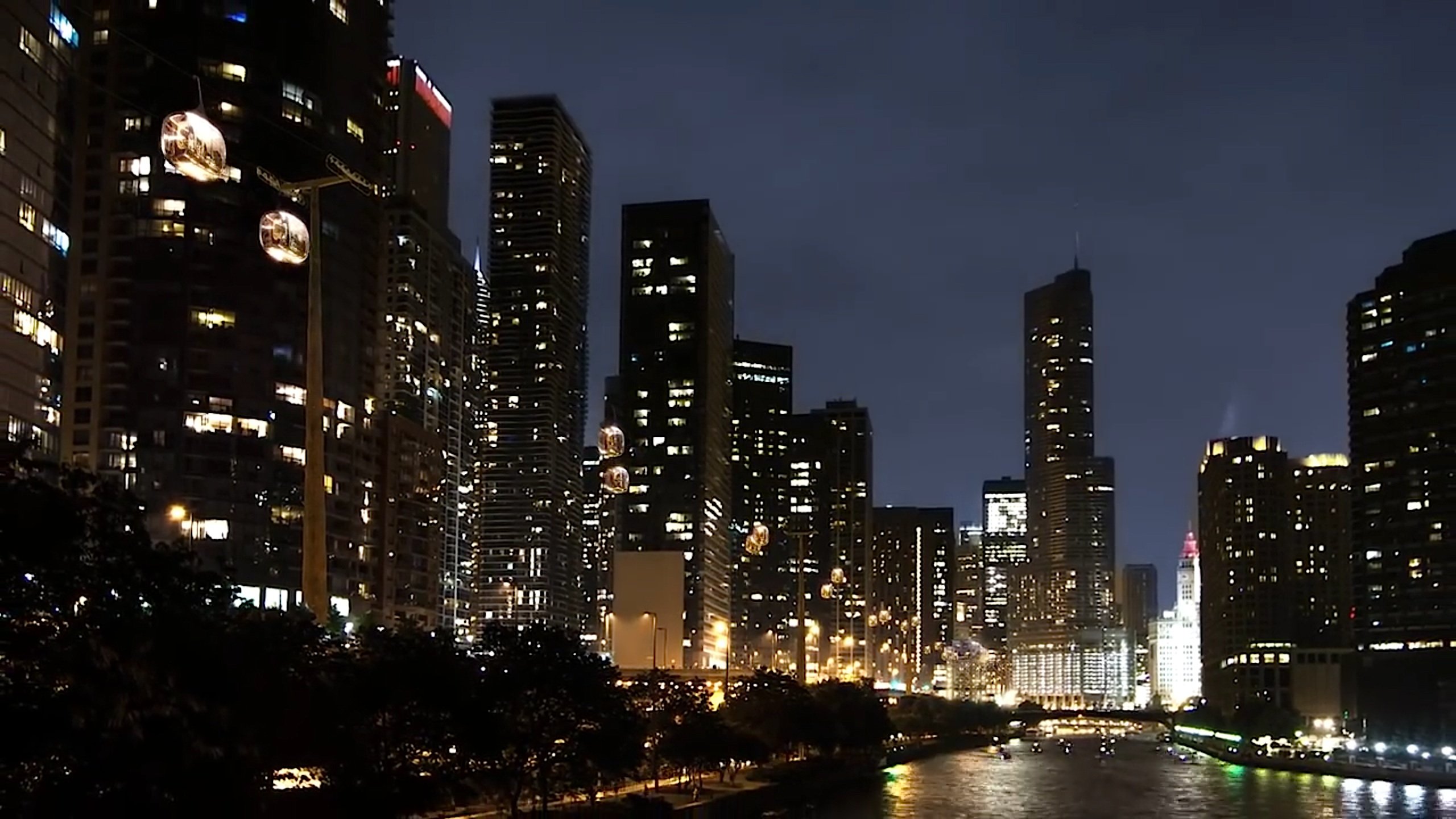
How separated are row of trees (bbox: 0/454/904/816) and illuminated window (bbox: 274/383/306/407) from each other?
94.8 metres

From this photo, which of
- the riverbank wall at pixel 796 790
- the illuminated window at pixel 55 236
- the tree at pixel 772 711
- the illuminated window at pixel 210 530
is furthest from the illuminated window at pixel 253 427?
the riverbank wall at pixel 796 790

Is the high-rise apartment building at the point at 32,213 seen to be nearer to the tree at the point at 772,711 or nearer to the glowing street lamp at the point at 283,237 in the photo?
the tree at the point at 772,711

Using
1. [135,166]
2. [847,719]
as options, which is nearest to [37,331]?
[135,166]

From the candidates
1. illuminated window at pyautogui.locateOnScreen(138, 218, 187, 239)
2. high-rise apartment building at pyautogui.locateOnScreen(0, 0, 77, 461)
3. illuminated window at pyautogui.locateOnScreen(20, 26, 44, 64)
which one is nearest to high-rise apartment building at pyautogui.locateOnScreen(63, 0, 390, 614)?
illuminated window at pyautogui.locateOnScreen(138, 218, 187, 239)

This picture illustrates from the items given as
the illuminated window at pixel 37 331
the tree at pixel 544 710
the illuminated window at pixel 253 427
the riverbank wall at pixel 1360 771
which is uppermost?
the illuminated window at pixel 37 331

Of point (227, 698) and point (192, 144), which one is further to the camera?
point (192, 144)

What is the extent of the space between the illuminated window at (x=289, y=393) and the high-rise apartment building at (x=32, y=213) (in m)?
→ 37.3

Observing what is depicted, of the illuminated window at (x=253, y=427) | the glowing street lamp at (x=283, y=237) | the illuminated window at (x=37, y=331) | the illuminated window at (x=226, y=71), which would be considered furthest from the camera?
the illuminated window at (x=253, y=427)

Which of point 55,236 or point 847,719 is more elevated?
point 55,236

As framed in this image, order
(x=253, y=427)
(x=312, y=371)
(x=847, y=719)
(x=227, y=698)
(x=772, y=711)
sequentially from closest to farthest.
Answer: (x=227, y=698)
(x=312, y=371)
(x=772, y=711)
(x=847, y=719)
(x=253, y=427)

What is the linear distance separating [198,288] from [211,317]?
3.04 metres

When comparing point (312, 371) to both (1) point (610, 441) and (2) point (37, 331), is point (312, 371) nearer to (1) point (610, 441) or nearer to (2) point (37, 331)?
(1) point (610, 441)

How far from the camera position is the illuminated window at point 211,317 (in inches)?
5846

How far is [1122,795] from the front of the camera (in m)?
134
